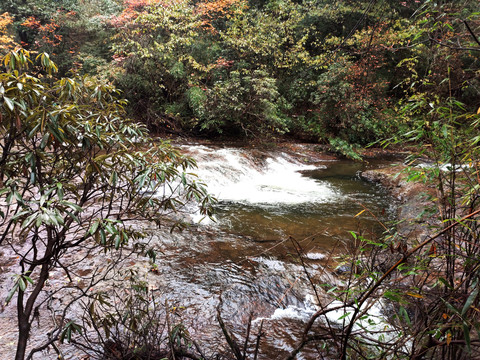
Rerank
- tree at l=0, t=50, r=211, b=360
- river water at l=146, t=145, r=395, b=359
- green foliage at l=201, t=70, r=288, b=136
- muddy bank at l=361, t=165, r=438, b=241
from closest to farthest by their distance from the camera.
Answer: tree at l=0, t=50, r=211, b=360 < river water at l=146, t=145, r=395, b=359 < muddy bank at l=361, t=165, r=438, b=241 < green foliage at l=201, t=70, r=288, b=136

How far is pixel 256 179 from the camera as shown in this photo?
28.8ft

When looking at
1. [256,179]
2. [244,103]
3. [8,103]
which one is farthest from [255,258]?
[244,103]

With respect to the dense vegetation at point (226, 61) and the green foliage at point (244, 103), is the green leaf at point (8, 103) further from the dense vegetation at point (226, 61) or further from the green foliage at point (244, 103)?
the dense vegetation at point (226, 61)

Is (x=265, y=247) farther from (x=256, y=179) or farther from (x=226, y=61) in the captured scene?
(x=226, y=61)

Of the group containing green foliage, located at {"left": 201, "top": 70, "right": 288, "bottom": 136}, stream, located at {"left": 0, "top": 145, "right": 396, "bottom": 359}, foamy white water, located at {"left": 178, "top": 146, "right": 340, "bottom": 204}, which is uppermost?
green foliage, located at {"left": 201, "top": 70, "right": 288, "bottom": 136}

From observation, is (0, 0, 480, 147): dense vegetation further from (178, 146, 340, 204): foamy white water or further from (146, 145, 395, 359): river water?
(146, 145, 395, 359): river water

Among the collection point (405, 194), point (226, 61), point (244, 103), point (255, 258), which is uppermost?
point (226, 61)

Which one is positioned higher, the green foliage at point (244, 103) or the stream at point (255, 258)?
the green foliage at point (244, 103)

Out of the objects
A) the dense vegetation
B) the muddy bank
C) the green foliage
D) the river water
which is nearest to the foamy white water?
the river water

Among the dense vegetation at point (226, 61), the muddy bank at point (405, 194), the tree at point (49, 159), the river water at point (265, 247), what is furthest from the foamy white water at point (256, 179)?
the tree at point (49, 159)

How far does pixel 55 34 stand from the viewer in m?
14.2

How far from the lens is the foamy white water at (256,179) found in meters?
7.05

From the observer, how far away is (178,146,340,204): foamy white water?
7051 millimetres

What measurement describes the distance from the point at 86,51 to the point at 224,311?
15672mm
